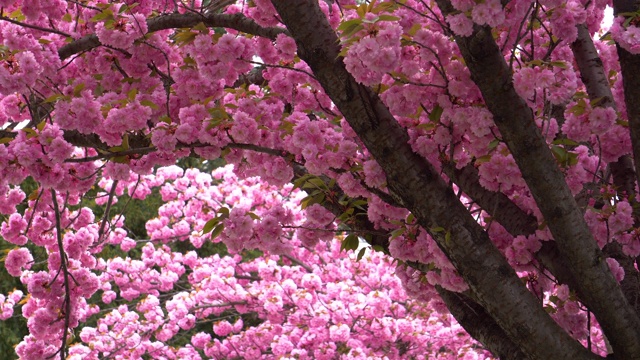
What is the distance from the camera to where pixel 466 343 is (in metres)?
8.11

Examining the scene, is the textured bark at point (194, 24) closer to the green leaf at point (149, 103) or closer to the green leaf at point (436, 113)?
the green leaf at point (149, 103)

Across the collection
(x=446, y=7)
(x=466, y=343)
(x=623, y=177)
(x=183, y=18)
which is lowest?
(x=446, y=7)

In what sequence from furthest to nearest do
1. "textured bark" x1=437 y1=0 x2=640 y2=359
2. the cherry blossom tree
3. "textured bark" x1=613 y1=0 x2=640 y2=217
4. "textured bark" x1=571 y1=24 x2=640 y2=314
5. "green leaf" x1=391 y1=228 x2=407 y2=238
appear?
"textured bark" x1=571 y1=24 x2=640 y2=314 < "green leaf" x1=391 y1=228 x2=407 y2=238 < "textured bark" x1=613 y1=0 x2=640 y2=217 < the cherry blossom tree < "textured bark" x1=437 y1=0 x2=640 y2=359

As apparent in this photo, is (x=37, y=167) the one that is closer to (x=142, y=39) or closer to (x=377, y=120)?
(x=142, y=39)

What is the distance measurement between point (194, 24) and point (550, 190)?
1.80 metres

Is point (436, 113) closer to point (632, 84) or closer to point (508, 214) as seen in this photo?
point (508, 214)

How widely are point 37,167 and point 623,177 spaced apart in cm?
287

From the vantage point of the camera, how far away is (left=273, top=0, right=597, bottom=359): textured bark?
2.86 meters

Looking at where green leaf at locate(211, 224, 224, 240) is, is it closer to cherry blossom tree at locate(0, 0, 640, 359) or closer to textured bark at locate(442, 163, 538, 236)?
cherry blossom tree at locate(0, 0, 640, 359)

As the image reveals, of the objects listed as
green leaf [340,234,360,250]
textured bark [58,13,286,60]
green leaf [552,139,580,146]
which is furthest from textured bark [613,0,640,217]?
textured bark [58,13,286,60]

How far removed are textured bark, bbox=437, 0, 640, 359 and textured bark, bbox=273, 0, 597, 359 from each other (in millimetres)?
190

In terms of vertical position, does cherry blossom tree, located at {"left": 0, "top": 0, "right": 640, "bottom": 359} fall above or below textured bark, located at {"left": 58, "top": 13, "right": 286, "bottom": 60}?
below

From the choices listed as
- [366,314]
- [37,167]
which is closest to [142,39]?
[37,167]

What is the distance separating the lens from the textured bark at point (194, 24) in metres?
3.24
